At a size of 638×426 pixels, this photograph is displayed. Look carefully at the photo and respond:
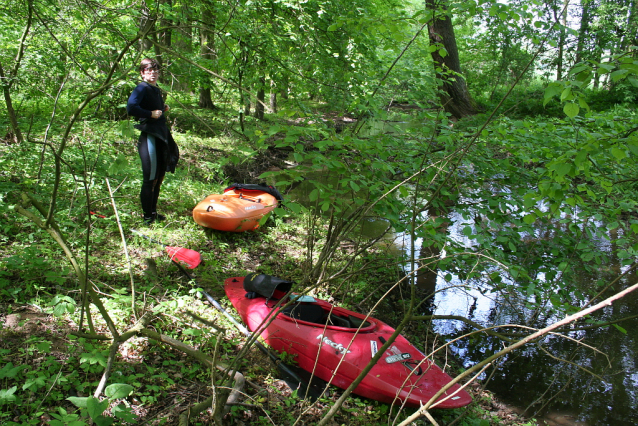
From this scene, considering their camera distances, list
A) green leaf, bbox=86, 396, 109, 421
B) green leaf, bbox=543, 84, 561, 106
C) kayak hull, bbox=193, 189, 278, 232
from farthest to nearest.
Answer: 1. kayak hull, bbox=193, 189, 278, 232
2. green leaf, bbox=543, 84, 561, 106
3. green leaf, bbox=86, 396, 109, 421

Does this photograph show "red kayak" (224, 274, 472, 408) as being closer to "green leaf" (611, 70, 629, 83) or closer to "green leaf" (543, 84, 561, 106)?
"green leaf" (543, 84, 561, 106)

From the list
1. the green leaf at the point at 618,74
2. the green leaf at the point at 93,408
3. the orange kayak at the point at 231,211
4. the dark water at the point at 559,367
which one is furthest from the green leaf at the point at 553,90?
the orange kayak at the point at 231,211

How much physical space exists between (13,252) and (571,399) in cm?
525

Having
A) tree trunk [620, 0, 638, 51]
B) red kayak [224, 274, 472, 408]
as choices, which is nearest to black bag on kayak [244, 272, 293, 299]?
red kayak [224, 274, 472, 408]

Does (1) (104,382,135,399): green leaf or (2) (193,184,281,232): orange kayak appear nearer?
(1) (104,382,135,399): green leaf

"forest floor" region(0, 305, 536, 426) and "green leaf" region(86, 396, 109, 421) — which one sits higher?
"green leaf" region(86, 396, 109, 421)

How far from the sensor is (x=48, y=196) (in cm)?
411

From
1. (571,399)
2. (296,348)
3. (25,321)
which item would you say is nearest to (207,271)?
(296,348)

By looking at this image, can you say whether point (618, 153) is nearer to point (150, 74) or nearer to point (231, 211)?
point (150, 74)

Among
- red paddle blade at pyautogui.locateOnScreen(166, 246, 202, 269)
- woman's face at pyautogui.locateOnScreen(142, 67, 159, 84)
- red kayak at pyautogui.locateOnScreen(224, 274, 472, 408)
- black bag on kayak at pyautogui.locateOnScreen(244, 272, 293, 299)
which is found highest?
woman's face at pyautogui.locateOnScreen(142, 67, 159, 84)

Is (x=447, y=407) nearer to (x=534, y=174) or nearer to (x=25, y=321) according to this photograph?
(x=534, y=174)

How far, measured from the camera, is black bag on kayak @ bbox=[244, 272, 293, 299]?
3.67m

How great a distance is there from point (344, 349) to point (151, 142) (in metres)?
2.92

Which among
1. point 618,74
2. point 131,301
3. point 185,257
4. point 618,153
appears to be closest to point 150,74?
point 185,257
